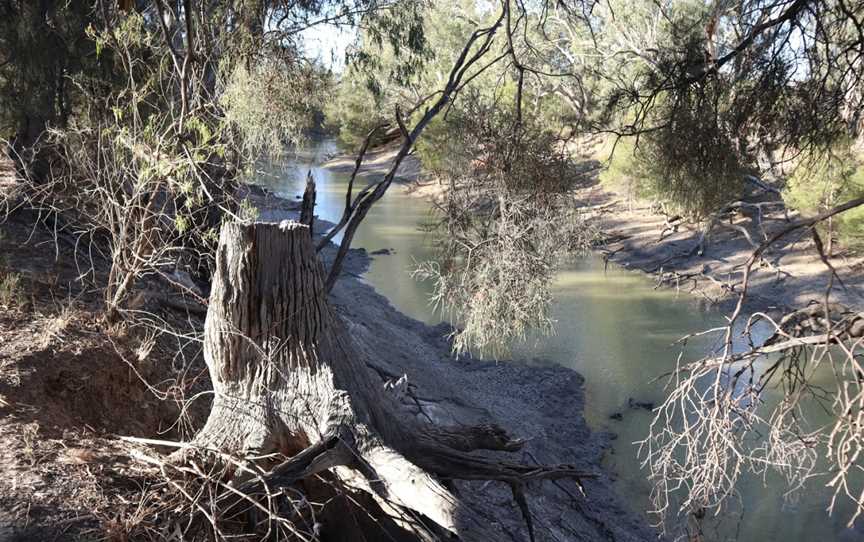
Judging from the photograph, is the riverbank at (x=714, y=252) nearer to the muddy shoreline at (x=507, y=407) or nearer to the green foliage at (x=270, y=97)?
the muddy shoreline at (x=507, y=407)

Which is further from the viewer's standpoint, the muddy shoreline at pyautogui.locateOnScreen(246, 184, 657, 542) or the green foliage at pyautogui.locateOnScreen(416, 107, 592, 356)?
the green foliage at pyautogui.locateOnScreen(416, 107, 592, 356)

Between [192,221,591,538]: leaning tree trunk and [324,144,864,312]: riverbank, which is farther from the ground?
[192,221,591,538]: leaning tree trunk

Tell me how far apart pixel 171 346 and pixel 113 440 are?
5.20ft

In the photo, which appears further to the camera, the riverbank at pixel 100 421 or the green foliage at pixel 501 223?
the green foliage at pixel 501 223

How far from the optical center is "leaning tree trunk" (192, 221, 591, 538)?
9.21ft

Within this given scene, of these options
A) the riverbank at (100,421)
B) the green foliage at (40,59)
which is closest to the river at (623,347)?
the riverbank at (100,421)

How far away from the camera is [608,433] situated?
28.7 feet

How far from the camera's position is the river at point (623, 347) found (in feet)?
23.0

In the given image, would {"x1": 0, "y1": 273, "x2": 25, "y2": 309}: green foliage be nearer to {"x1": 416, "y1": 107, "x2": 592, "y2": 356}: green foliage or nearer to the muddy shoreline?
the muddy shoreline

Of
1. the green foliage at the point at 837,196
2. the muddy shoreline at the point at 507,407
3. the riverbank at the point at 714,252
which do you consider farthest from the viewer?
the riverbank at the point at 714,252

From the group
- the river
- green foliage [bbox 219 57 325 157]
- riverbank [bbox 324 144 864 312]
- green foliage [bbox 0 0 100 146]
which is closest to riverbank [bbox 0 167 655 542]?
the river

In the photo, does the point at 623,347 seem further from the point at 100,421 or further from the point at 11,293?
the point at 100,421

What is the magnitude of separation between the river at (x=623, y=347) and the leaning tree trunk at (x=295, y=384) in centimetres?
206

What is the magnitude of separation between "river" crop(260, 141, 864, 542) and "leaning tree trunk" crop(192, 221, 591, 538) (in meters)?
2.06
